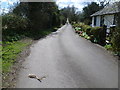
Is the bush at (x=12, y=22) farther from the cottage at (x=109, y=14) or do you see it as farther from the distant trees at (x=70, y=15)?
the distant trees at (x=70, y=15)

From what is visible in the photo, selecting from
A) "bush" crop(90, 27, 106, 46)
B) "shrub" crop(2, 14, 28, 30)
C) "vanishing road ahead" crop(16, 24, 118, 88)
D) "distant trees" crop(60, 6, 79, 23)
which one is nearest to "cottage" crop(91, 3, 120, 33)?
"bush" crop(90, 27, 106, 46)

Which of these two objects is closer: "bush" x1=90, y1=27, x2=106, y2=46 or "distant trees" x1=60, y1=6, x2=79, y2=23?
"bush" x1=90, y1=27, x2=106, y2=46

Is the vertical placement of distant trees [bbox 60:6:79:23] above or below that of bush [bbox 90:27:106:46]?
above

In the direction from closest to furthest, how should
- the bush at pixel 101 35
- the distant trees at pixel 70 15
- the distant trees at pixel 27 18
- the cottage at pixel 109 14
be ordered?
the cottage at pixel 109 14, the bush at pixel 101 35, the distant trees at pixel 27 18, the distant trees at pixel 70 15

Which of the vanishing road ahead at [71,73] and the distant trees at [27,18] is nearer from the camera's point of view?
the vanishing road ahead at [71,73]

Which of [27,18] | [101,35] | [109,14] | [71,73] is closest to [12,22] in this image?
[27,18]

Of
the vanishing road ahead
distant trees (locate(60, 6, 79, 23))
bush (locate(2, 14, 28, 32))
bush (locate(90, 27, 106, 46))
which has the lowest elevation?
the vanishing road ahead

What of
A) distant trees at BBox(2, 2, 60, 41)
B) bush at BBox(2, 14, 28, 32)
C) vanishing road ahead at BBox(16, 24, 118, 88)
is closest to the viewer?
vanishing road ahead at BBox(16, 24, 118, 88)

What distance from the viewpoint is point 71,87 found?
5.20m

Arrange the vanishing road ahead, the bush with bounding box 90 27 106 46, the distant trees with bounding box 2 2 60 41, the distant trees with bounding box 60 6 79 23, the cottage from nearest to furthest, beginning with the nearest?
the vanishing road ahead < the cottage < the bush with bounding box 90 27 106 46 < the distant trees with bounding box 2 2 60 41 < the distant trees with bounding box 60 6 79 23

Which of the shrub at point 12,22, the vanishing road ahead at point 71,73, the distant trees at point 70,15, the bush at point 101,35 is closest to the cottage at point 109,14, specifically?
the bush at point 101,35

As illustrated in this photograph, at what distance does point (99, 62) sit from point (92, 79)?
8.09ft

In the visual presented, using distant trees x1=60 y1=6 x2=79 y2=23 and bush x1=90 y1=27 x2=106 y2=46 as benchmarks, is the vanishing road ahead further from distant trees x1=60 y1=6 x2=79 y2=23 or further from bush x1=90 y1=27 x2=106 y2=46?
distant trees x1=60 y1=6 x2=79 y2=23

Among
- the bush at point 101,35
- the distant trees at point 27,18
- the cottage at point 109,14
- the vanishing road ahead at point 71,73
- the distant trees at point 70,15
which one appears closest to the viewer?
the vanishing road ahead at point 71,73
